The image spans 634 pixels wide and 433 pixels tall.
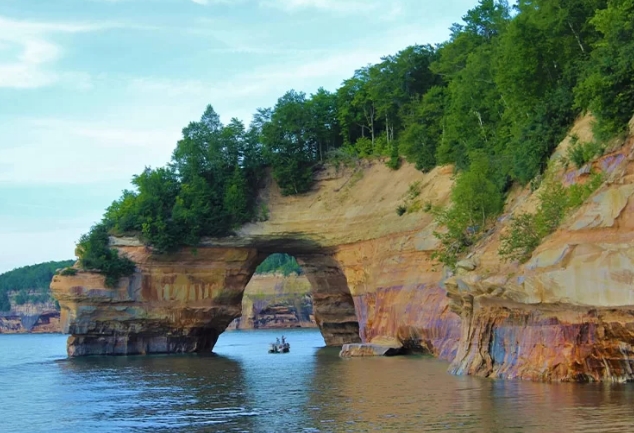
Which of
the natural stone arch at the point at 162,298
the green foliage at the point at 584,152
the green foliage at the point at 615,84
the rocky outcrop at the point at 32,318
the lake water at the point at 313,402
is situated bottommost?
the rocky outcrop at the point at 32,318

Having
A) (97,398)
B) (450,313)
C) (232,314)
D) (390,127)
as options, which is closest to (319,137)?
(390,127)

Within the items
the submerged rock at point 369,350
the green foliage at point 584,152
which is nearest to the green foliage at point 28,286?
the submerged rock at point 369,350

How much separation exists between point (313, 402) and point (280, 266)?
125 m

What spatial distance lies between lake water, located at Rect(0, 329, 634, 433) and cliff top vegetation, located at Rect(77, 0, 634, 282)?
10102 mm

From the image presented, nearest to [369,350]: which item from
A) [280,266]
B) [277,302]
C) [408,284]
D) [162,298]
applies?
[408,284]

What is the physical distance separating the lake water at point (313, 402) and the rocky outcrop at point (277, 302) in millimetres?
102721

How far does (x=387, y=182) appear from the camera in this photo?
6444 centimetres

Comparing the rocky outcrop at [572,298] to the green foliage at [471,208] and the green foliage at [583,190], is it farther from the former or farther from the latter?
the green foliage at [471,208]

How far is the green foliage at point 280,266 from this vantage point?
14885 centimetres

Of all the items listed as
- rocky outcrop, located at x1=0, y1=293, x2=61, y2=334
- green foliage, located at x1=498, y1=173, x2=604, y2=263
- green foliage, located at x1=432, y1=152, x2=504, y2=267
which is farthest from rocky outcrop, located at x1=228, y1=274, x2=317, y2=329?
green foliage, located at x1=498, y1=173, x2=604, y2=263

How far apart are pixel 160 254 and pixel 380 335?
65.2 ft

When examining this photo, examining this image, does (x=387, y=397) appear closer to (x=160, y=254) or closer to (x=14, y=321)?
(x=160, y=254)

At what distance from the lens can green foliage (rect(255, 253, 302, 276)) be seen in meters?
149

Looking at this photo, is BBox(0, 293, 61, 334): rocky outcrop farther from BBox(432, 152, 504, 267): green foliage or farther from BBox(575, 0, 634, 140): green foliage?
BBox(575, 0, 634, 140): green foliage
